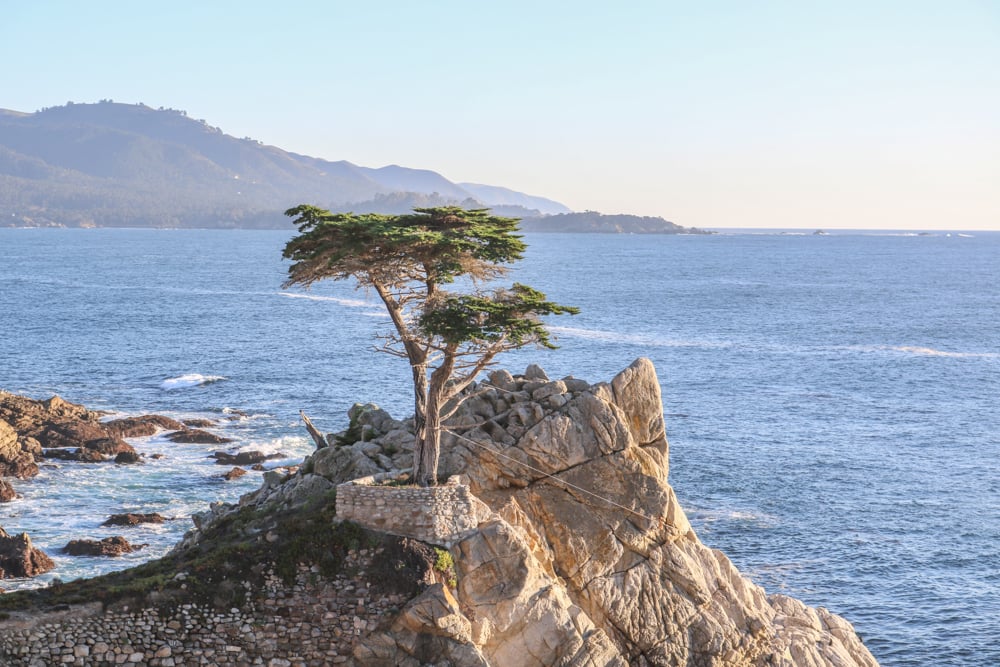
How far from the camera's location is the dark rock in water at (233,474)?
54719mm

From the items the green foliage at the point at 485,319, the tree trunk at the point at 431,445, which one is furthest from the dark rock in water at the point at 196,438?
the green foliage at the point at 485,319

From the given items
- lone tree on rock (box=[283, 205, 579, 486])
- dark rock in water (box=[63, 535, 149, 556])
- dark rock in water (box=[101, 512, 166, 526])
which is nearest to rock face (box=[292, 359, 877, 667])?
lone tree on rock (box=[283, 205, 579, 486])

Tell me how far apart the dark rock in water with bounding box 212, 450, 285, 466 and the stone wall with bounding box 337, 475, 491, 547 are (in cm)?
3102

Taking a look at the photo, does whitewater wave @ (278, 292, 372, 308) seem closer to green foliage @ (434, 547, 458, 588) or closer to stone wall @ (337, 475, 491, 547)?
stone wall @ (337, 475, 491, 547)

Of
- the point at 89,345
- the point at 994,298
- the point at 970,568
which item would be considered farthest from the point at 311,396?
the point at 994,298

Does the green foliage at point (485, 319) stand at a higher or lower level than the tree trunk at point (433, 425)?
higher

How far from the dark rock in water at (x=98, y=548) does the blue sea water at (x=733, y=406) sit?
66cm

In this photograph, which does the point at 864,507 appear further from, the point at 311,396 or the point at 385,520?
the point at 311,396

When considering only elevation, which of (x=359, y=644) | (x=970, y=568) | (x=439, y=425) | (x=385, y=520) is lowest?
(x=970, y=568)

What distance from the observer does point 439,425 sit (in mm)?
29656

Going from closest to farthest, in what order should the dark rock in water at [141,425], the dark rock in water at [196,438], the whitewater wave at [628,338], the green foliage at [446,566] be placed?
1. the green foliage at [446,566]
2. the dark rock in water at [196,438]
3. the dark rock in water at [141,425]
4. the whitewater wave at [628,338]

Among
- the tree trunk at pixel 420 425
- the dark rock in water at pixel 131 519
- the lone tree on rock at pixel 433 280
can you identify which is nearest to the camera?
the lone tree on rock at pixel 433 280

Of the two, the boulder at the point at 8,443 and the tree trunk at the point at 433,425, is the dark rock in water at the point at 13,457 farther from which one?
the tree trunk at the point at 433,425

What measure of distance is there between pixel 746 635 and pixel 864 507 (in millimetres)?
24160
